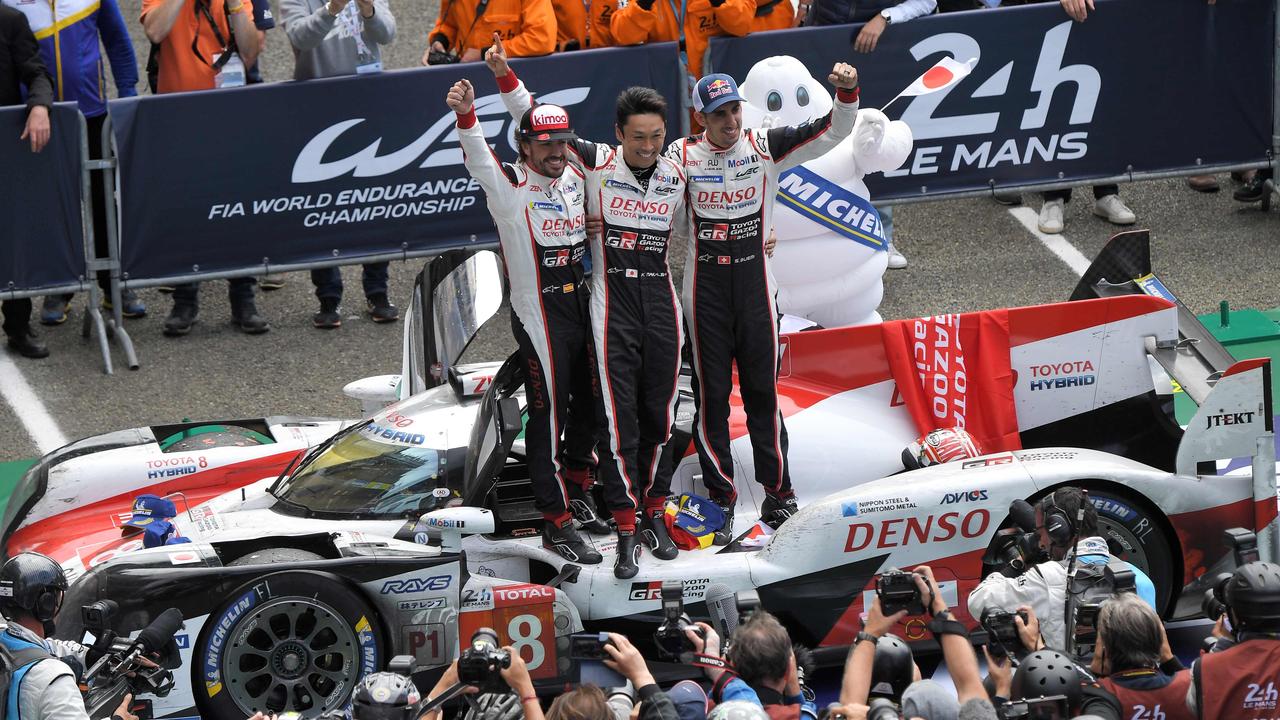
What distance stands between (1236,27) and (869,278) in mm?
3582

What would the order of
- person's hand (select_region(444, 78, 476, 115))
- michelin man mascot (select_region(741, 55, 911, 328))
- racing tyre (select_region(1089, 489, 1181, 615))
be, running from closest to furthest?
person's hand (select_region(444, 78, 476, 115)), racing tyre (select_region(1089, 489, 1181, 615)), michelin man mascot (select_region(741, 55, 911, 328))

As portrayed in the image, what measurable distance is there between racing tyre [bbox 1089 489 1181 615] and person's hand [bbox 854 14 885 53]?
4445mm

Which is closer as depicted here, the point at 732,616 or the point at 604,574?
the point at 732,616

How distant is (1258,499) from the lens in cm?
712

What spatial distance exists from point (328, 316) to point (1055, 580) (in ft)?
20.4

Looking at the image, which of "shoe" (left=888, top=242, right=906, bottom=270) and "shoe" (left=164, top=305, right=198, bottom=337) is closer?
"shoe" (left=164, top=305, right=198, bottom=337)

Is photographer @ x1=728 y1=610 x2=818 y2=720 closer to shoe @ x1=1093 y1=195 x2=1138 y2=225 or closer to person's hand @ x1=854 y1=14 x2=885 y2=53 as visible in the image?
person's hand @ x1=854 y1=14 x2=885 y2=53

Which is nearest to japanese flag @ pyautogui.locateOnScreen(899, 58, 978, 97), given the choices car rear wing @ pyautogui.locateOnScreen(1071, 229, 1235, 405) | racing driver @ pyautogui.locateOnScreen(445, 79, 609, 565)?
car rear wing @ pyautogui.locateOnScreen(1071, 229, 1235, 405)

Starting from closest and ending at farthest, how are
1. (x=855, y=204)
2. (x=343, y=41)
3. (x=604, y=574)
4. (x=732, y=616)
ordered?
(x=732, y=616) < (x=604, y=574) < (x=855, y=204) < (x=343, y=41)

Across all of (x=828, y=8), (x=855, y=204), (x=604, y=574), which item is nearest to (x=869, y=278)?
(x=855, y=204)

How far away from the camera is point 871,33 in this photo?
35.1 ft

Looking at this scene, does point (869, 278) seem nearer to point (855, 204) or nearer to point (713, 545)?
point (855, 204)

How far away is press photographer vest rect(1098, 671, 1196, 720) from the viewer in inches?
208

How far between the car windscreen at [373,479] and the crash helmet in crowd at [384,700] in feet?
7.57
